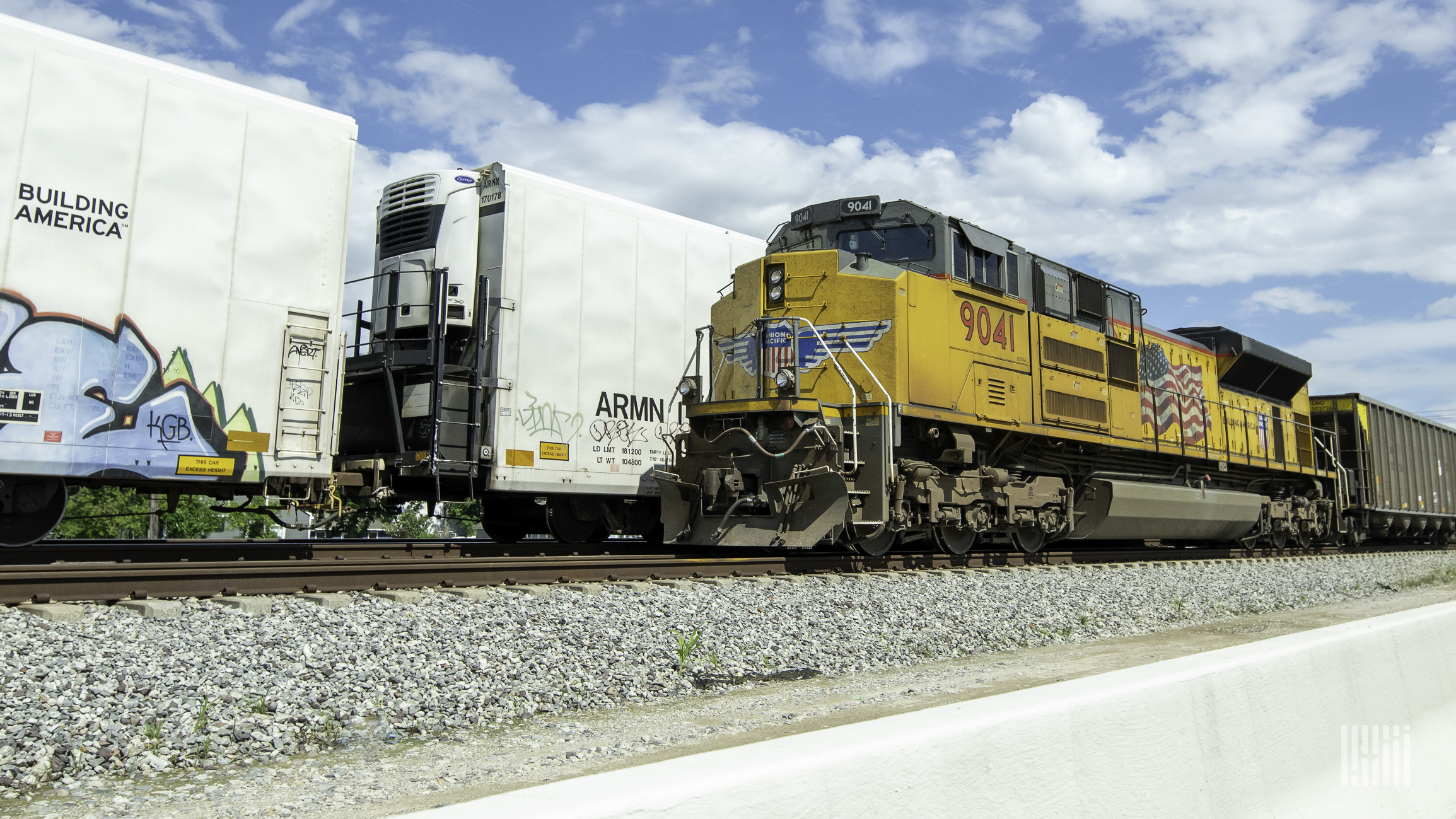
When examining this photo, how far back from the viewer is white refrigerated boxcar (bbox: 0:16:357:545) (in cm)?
650

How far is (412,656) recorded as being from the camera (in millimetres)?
4223

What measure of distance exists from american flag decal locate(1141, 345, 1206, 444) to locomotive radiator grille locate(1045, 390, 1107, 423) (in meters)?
1.48

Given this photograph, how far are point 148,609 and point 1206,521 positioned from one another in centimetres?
1281

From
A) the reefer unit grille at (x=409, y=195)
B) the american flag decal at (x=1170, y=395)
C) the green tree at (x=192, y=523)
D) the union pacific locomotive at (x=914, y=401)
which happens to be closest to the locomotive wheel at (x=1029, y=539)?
the union pacific locomotive at (x=914, y=401)

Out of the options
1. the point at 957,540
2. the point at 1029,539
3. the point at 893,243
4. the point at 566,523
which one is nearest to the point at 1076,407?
the point at 1029,539

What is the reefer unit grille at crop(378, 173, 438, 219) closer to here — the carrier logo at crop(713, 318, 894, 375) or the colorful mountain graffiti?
the colorful mountain graffiti

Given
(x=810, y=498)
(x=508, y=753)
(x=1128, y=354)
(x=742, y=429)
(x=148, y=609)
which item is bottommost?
(x=508, y=753)

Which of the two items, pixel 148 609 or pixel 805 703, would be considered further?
pixel 148 609

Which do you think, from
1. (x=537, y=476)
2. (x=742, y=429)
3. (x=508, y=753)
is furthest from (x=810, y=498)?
(x=508, y=753)

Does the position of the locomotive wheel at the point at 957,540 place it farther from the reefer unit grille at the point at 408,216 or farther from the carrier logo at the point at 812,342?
the reefer unit grille at the point at 408,216

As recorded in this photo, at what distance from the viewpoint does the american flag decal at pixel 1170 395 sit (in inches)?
486

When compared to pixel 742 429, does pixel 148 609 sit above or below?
below

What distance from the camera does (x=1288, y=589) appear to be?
32.8 feet

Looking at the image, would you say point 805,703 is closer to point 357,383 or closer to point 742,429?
point 742,429
